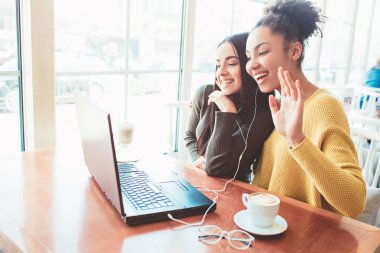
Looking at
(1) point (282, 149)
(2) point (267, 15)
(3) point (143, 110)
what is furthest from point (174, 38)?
(1) point (282, 149)

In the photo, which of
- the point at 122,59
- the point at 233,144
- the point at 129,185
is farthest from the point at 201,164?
the point at 122,59

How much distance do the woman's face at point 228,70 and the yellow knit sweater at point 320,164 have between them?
10.8 inches

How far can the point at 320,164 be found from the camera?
106 cm

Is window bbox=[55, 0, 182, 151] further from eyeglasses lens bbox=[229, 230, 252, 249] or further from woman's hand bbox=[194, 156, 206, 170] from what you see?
eyeglasses lens bbox=[229, 230, 252, 249]

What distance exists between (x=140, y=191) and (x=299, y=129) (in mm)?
494

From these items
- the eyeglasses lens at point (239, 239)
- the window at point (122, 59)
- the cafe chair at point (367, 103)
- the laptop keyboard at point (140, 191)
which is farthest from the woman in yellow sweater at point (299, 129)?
the cafe chair at point (367, 103)

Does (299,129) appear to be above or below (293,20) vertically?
below

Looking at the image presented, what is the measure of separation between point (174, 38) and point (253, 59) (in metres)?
1.38

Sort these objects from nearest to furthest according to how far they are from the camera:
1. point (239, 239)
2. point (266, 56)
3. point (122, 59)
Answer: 1. point (239, 239)
2. point (266, 56)
3. point (122, 59)

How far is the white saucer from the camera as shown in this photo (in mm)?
920

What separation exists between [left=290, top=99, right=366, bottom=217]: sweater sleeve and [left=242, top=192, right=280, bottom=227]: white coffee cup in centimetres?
19

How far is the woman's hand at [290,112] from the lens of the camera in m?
1.07

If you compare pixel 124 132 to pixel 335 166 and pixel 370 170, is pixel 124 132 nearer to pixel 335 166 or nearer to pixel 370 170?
pixel 335 166

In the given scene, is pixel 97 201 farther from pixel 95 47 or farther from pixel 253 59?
pixel 95 47
